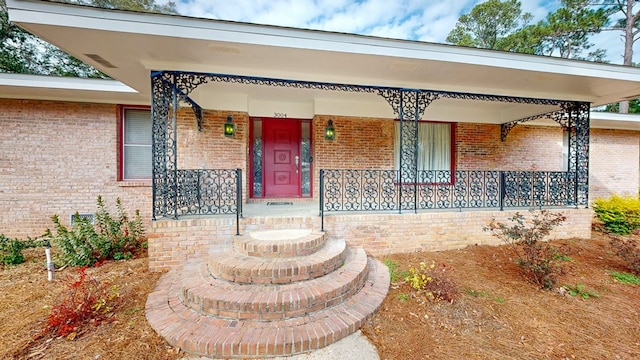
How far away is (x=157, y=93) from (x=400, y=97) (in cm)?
406

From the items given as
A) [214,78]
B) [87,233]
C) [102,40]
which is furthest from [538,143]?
[87,233]

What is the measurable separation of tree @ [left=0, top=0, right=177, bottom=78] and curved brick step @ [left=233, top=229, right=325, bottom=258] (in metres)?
9.08

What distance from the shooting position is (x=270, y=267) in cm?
273

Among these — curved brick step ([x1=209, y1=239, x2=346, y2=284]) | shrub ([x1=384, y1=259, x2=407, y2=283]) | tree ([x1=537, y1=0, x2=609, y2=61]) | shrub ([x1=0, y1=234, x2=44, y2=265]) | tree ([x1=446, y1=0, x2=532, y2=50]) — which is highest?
tree ([x1=446, y1=0, x2=532, y2=50])

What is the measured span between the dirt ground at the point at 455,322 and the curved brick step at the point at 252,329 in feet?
0.38

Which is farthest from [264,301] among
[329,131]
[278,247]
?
[329,131]

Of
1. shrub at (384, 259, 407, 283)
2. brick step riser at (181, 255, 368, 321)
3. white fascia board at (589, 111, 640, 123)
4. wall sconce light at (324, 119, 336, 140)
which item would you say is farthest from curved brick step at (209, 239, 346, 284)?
white fascia board at (589, 111, 640, 123)

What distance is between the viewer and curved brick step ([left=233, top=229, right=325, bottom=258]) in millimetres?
3002

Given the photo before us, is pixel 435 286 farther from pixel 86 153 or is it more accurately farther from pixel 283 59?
pixel 86 153

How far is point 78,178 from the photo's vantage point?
537 centimetres

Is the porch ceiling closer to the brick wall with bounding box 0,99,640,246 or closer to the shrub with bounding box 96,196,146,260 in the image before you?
the brick wall with bounding box 0,99,640,246

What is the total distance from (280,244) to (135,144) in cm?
488

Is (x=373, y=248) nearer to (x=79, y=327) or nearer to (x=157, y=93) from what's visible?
(x=79, y=327)

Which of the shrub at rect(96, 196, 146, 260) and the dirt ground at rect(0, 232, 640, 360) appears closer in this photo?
the dirt ground at rect(0, 232, 640, 360)
